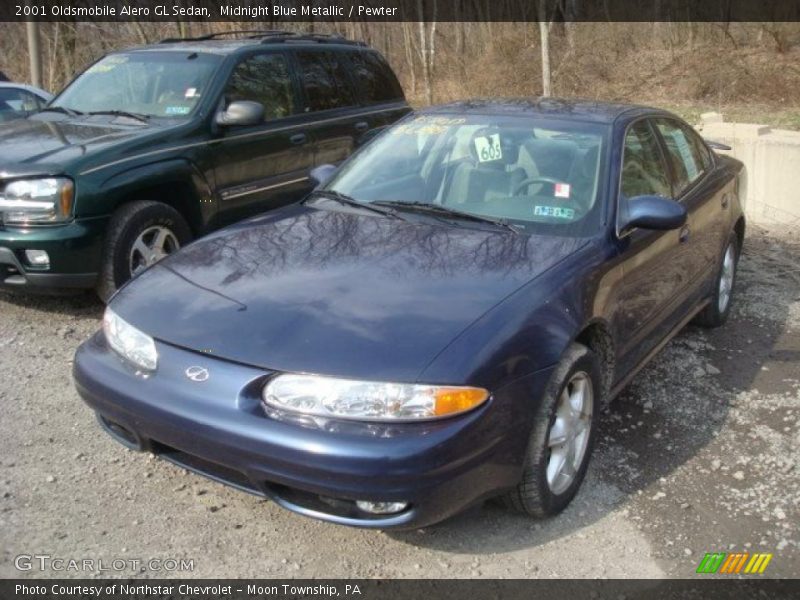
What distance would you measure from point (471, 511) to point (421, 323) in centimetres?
90

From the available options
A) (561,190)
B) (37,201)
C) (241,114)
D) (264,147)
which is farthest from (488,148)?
(37,201)

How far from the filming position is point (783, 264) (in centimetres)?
667

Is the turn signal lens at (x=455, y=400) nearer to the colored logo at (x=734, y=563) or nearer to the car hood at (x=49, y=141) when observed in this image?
the colored logo at (x=734, y=563)

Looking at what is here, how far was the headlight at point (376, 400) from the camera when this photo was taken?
2.45 meters

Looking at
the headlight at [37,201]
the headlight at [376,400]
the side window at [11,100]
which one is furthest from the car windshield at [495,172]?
the side window at [11,100]

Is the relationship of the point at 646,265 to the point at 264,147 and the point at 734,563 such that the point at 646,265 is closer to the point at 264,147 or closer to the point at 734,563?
the point at 734,563

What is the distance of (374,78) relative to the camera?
7453mm

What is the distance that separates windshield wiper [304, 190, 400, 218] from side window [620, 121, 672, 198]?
3.65ft

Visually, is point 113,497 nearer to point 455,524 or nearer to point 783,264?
point 455,524

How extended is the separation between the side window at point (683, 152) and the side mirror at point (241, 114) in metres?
2.78

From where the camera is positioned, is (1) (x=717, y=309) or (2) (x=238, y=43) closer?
(1) (x=717, y=309)

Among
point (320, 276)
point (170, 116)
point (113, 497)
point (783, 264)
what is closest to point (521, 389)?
point (320, 276)

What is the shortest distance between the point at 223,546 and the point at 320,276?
1081 mm

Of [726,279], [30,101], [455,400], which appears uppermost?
[30,101]
